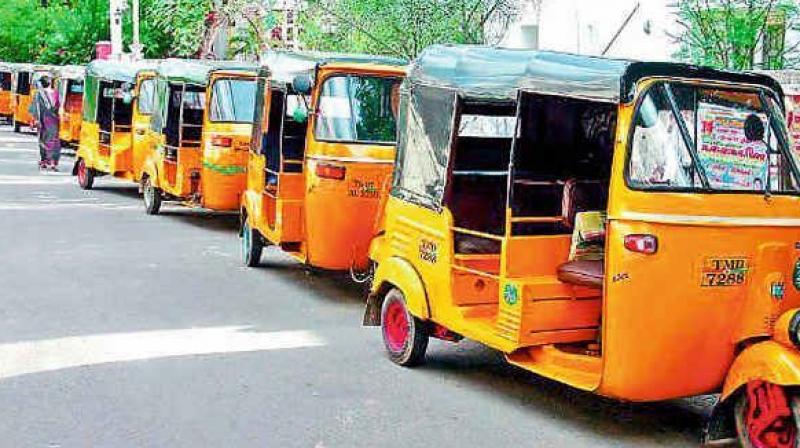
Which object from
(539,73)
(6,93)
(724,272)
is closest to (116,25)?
(6,93)

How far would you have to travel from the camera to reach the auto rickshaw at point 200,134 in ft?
47.4

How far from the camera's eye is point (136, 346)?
841cm

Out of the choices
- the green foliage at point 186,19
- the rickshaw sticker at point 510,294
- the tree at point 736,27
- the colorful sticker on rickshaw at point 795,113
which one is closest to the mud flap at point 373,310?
the rickshaw sticker at point 510,294

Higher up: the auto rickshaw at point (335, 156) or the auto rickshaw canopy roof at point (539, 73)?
the auto rickshaw canopy roof at point (539, 73)

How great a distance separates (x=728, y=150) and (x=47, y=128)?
1889 centimetres

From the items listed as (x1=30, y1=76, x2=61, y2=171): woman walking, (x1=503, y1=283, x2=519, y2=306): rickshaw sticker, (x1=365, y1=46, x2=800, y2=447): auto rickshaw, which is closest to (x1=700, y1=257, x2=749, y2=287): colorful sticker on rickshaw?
(x1=365, y1=46, x2=800, y2=447): auto rickshaw

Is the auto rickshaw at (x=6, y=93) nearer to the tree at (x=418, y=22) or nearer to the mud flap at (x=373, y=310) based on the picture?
the tree at (x=418, y=22)

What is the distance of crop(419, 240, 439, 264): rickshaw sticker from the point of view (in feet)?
24.7

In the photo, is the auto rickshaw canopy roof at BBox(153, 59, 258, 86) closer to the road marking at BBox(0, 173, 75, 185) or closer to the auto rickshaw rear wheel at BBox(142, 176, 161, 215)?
the auto rickshaw rear wheel at BBox(142, 176, 161, 215)

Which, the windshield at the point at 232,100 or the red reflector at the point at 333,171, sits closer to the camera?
the red reflector at the point at 333,171

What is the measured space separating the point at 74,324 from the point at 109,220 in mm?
6959

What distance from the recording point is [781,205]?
243 inches

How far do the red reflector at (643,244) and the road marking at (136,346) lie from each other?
11.1ft

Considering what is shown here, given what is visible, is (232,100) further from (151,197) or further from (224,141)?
(151,197)
